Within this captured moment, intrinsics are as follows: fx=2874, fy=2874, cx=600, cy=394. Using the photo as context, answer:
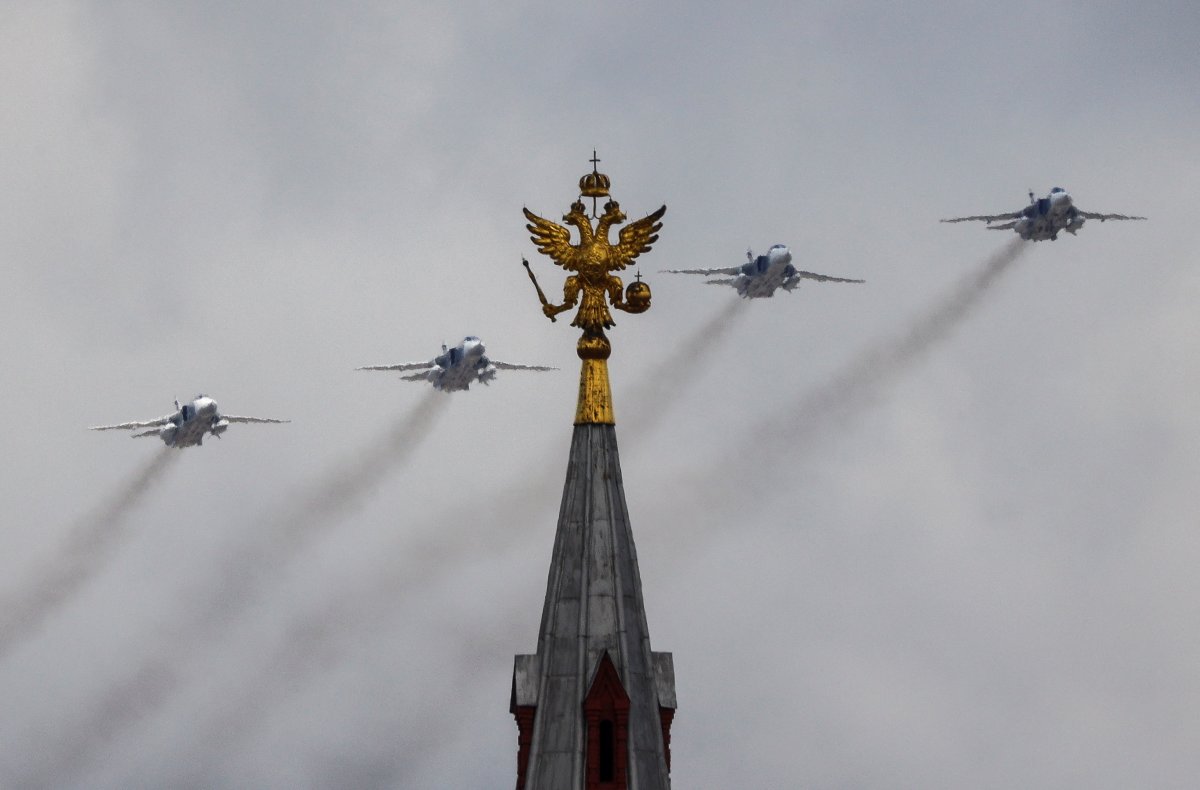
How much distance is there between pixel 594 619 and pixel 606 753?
4.74 metres

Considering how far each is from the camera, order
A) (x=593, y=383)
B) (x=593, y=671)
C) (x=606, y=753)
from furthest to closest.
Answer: (x=593, y=383) → (x=593, y=671) → (x=606, y=753)

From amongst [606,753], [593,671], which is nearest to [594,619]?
[593,671]

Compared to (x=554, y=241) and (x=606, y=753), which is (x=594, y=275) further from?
(x=606, y=753)

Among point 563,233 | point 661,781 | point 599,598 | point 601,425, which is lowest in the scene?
point 661,781

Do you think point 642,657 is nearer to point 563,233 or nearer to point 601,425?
point 601,425

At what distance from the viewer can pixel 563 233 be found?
103 meters

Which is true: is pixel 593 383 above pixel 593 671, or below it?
above

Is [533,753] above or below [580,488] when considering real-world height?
below

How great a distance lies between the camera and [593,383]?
101188 millimetres

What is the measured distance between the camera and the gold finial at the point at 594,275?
101250 millimetres

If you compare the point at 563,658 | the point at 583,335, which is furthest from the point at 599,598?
the point at 583,335

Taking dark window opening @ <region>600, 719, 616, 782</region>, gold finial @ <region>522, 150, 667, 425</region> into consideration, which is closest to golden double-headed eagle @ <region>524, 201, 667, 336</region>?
gold finial @ <region>522, 150, 667, 425</region>

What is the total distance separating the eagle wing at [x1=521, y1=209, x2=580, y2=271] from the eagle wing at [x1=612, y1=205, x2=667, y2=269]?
1.57m

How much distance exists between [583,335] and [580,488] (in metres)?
5.67
